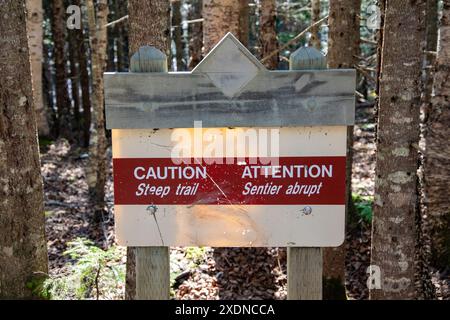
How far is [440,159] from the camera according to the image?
252 inches

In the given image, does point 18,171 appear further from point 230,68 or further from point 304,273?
point 304,273

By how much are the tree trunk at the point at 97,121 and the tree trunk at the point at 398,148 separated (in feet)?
21.3

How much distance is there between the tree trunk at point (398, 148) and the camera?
3551 millimetres

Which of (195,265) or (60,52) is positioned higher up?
(60,52)

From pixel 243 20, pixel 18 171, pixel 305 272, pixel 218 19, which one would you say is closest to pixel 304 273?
pixel 305 272

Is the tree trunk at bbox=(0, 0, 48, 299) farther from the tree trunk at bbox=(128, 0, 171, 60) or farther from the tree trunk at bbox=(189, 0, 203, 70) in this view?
the tree trunk at bbox=(189, 0, 203, 70)

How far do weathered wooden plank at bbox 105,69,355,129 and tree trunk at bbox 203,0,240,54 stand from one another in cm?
485

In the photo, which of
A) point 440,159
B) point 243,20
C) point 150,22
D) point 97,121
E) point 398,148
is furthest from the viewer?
point 97,121

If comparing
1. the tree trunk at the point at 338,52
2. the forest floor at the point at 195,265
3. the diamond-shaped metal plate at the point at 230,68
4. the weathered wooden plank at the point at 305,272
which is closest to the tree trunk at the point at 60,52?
the forest floor at the point at 195,265

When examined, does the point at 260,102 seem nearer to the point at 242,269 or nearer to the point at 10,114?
the point at 10,114

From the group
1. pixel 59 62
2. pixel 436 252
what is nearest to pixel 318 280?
pixel 436 252

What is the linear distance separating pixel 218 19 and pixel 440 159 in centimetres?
357

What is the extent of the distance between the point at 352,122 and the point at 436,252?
173 inches

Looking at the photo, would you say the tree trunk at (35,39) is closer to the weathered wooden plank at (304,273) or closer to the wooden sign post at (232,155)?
the wooden sign post at (232,155)
